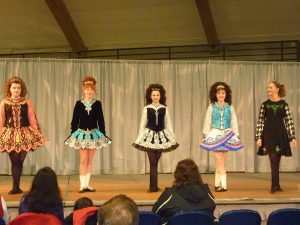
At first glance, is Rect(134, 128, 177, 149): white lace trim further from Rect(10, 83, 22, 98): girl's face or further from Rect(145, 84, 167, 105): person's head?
Rect(10, 83, 22, 98): girl's face

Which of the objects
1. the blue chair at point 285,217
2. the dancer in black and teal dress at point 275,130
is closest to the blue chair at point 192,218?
the blue chair at point 285,217

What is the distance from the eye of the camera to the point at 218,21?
10.4 m

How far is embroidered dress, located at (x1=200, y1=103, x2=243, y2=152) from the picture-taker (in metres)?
6.52

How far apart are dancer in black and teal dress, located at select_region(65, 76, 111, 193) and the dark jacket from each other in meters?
2.31

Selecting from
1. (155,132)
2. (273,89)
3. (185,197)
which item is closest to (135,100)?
(155,132)

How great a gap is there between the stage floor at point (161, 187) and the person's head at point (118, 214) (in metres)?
3.67

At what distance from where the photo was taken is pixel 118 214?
1960 millimetres

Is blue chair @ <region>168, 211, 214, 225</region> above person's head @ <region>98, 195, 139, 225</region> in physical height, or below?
below

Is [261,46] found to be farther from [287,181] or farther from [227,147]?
[227,147]

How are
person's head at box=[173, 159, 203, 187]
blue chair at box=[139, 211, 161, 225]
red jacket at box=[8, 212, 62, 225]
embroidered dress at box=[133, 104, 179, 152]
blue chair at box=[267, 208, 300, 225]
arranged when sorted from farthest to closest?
embroidered dress at box=[133, 104, 179, 152] → person's head at box=[173, 159, 203, 187] → blue chair at box=[267, 208, 300, 225] → blue chair at box=[139, 211, 161, 225] → red jacket at box=[8, 212, 62, 225]

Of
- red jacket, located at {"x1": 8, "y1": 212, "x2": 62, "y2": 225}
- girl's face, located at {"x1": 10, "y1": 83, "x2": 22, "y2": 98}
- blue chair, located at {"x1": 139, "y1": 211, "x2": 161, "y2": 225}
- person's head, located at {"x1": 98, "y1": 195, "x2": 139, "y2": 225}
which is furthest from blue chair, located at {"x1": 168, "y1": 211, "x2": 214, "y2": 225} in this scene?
girl's face, located at {"x1": 10, "y1": 83, "x2": 22, "y2": 98}

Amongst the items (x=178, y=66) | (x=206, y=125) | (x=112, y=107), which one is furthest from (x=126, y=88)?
(x=206, y=125)

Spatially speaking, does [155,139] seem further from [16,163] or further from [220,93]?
[16,163]

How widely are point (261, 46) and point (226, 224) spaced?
7.70 metres
